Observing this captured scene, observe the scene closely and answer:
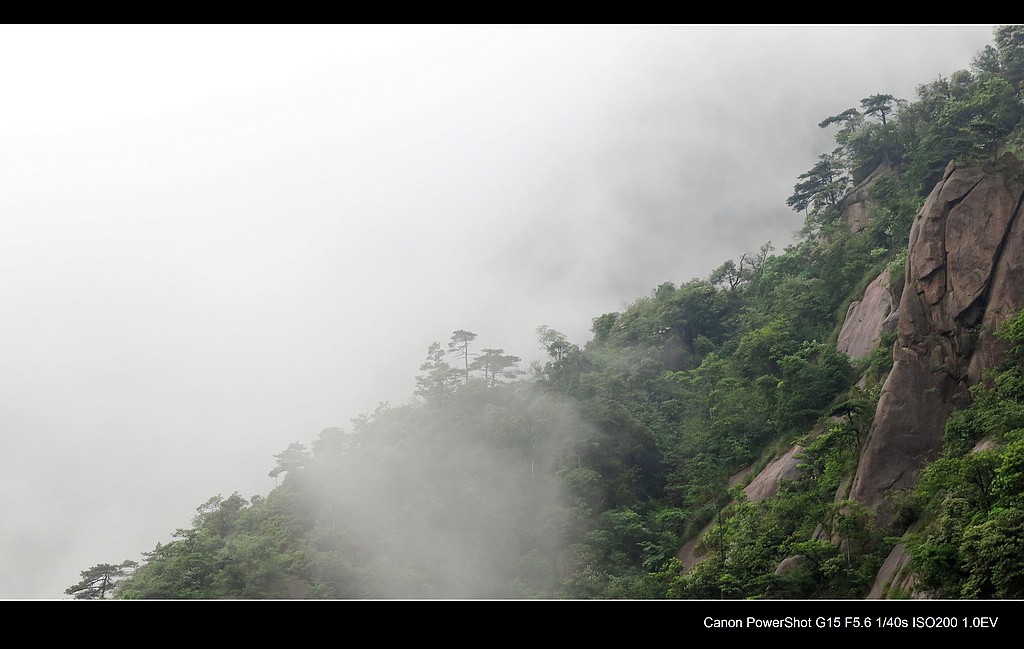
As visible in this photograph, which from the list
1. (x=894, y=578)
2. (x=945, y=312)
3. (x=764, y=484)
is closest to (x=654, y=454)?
(x=764, y=484)

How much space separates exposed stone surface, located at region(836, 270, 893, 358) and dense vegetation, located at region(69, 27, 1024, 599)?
1.24m

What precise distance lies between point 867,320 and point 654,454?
13.0 m

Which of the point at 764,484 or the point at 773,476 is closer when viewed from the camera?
the point at 773,476

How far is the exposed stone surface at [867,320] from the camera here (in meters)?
26.9

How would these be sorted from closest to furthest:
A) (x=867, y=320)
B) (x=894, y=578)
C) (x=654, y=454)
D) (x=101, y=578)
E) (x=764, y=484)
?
1. (x=894, y=578)
2. (x=764, y=484)
3. (x=867, y=320)
4. (x=101, y=578)
5. (x=654, y=454)

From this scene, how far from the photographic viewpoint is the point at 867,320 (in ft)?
93.2

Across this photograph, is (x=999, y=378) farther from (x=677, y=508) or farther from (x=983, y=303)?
(x=677, y=508)

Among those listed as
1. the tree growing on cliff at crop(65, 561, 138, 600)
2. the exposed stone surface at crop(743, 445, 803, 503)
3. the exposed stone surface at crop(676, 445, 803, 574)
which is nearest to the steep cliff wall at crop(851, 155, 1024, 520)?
the exposed stone surface at crop(743, 445, 803, 503)

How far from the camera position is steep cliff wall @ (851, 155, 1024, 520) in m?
19.6

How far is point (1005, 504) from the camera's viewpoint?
42.7ft

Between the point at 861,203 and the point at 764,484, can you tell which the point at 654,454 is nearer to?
the point at 764,484

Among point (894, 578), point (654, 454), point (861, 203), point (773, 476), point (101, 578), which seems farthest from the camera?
point (861, 203)
